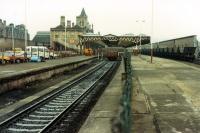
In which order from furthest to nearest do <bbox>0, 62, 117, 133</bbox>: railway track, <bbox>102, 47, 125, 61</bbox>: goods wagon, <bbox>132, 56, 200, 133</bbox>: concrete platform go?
<bbox>102, 47, 125, 61</bbox>: goods wagon < <bbox>0, 62, 117, 133</bbox>: railway track < <bbox>132, 56, 200, 133</bbox>: concrete platform

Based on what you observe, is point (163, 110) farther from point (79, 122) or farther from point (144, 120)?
point (79, 122)

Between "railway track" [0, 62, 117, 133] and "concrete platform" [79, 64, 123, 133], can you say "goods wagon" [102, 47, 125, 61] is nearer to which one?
"railway track" [0, 62, 117, 133]

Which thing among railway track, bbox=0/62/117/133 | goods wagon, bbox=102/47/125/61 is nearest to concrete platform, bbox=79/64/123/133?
railway track, bbox=0/62/117/133

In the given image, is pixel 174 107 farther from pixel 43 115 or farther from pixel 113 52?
pixel 113 52

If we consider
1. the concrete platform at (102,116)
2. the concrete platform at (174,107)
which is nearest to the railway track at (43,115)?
the concrete platform at (102,116)

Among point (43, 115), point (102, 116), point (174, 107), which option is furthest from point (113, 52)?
point (102, 116)

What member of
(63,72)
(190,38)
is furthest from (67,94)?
(190,38)

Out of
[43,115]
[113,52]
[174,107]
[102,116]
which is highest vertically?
[113,52]

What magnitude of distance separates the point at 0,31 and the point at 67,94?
120666 millimetres

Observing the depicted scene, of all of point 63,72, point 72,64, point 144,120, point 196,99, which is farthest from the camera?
point 72,64

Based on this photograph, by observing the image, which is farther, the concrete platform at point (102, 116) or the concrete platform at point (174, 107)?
the concrete platform at point (102, 116)

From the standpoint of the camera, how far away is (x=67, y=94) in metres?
22.2

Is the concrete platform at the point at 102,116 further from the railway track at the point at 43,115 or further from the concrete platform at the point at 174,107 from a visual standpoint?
the concrete platform at the point at 174,107

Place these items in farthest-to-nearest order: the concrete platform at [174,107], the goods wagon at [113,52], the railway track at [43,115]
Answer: the goods wagon at [113,52] < the railway track at [43,115] < the concrete platform at [174,107]
